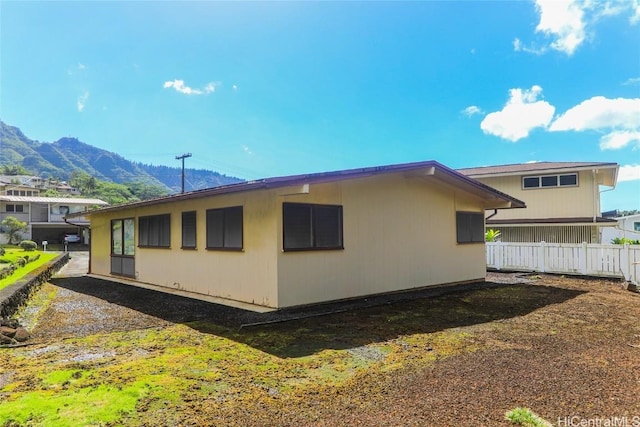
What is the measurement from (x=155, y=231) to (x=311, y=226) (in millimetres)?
5715

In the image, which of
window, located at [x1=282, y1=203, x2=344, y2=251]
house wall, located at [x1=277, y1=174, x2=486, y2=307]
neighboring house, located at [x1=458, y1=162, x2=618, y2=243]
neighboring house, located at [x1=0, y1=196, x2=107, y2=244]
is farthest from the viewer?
neighboring house, located at [x1=0, y1=196, x2=107, y2=244]

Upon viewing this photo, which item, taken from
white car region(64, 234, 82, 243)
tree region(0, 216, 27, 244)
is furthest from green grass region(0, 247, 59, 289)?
white car region(64, 234, 82, 243)

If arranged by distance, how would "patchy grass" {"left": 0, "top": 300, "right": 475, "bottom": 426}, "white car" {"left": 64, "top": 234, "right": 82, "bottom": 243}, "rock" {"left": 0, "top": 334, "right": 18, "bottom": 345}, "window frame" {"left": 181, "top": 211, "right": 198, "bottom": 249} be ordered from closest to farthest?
"patchy grass" {"left": 0, "top": 300, "right": 475, "bottom": 426}, "rock" {"left": 0, "top": 334, "right": 18, "bottom": 345}, "window frame" {"left": 181, "top": 211, "right": 198, "bottom": 249}, "white car" {"left": 64, "top": 234, "right": 82, "bottom": 243}

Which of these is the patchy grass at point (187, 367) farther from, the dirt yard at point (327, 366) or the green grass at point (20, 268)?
the green grass at point (20, 268)

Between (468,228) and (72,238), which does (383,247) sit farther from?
(72,238)

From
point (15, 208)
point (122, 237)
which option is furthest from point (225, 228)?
point (15, 208)

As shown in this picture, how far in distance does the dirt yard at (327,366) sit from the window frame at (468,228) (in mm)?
3647

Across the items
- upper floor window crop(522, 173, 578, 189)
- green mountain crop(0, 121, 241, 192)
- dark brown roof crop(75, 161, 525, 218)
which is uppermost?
green mountain crop(0, 121, 241, 192)

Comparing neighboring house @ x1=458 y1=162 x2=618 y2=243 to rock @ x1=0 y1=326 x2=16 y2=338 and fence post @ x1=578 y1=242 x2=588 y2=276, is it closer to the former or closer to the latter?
fence post @ x1=578 y1=242 x2=588 y2=276

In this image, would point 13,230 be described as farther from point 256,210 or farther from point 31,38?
point 256,210

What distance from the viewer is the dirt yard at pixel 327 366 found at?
10.1 ft

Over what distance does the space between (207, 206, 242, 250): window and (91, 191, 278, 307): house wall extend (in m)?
0.15

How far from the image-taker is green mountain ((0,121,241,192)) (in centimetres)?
11769

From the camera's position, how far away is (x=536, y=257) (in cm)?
1355
